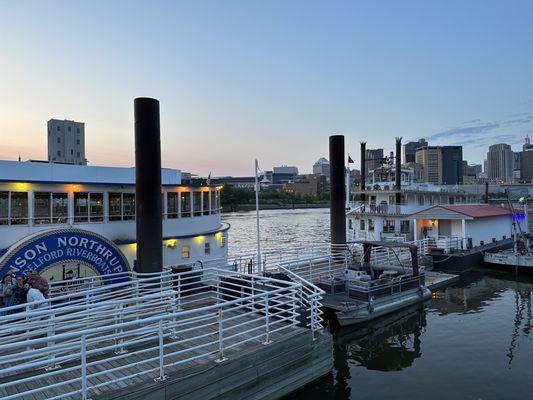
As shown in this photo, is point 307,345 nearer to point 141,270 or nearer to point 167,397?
point 167,397

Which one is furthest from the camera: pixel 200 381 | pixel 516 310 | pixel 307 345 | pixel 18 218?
pixel 516 310

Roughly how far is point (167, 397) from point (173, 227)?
1141cm

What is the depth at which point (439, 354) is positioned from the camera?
13820 millimetres

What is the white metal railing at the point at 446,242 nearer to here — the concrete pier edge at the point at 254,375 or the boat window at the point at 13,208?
the concrete pier edge at the point at 254,375

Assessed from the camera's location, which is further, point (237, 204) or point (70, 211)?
point (237, 204)

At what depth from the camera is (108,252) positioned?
13.8 m

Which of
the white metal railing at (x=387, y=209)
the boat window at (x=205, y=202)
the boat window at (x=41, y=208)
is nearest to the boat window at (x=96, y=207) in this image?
the boat window at (x=41, y=208)

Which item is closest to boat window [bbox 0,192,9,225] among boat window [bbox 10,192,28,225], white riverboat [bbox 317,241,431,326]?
boat window [bbox 10,192,28,225]

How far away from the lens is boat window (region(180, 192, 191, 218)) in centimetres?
1902

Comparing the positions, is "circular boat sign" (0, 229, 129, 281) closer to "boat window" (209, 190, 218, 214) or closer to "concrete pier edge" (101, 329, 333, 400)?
"concrete pier edge" (101, 329, 333, 400)

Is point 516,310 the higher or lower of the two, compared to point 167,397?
lower

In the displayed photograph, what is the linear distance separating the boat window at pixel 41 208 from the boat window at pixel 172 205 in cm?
496

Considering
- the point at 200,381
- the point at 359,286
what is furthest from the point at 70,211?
the point at 359,286

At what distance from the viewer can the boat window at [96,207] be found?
Result: 53.7 ft
